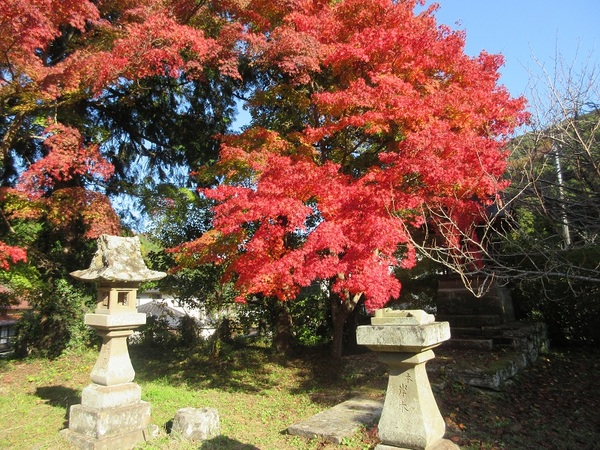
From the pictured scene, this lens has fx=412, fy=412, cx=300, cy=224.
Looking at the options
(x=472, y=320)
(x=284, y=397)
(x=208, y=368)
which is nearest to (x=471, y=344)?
(x=472, y=320)

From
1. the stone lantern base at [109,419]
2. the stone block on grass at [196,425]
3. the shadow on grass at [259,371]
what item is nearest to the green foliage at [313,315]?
the shadow on grass at [259,371]

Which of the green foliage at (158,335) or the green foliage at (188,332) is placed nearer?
the green foliage at (188,332)

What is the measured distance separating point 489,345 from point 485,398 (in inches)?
96.3

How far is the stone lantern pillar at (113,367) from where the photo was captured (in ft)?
18.1

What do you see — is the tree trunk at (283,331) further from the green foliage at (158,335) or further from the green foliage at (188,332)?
the green foliage at (158,335)

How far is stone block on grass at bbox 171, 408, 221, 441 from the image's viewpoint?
5793 mm

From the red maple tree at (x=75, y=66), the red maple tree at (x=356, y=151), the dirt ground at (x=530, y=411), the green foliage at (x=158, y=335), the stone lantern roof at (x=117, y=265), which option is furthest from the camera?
the green foliage at (x=158, y=335)

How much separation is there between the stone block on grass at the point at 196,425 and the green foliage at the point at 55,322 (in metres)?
7.52

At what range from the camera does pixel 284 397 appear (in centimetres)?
815

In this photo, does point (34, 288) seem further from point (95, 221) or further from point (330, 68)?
point (330, 68)

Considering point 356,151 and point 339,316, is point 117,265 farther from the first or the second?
point 356,151

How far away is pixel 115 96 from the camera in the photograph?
41.7 feet

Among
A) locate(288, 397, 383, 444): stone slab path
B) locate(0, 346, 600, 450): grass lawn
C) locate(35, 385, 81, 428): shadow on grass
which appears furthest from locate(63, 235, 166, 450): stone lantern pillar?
locate(288, 397, 383, 444): stone slab path

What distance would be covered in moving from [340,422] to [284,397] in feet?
8.33
